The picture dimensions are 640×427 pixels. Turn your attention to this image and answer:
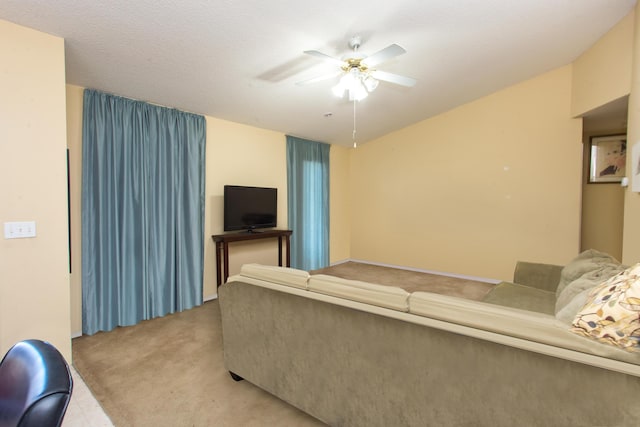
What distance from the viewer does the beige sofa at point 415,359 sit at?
988mm

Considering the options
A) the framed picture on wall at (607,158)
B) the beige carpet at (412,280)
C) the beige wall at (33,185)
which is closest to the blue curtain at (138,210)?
the beige wall at (33,185)

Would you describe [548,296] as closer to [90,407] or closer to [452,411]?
[452,411]

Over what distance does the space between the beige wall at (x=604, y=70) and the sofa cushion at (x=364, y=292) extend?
3.58m

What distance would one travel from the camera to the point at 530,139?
423 centimetres

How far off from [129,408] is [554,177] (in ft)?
17.5

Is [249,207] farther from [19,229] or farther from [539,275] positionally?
[539,275]

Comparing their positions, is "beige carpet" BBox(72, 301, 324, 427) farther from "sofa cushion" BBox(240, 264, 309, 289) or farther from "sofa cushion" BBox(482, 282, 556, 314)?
"sofa cushion" BBox(482, 282, 556, 314)

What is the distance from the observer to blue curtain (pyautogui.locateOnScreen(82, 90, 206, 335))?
2.79 meters

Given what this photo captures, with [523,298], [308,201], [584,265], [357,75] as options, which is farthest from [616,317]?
[308,201]

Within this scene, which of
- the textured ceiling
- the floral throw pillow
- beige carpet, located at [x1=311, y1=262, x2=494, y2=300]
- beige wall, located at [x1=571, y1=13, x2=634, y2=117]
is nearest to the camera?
the floral throw pillow

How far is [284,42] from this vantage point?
2.48 m

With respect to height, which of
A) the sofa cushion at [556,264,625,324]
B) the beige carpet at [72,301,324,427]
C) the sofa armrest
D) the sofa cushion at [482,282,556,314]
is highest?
the sofa cushion at [556,264,625,324]

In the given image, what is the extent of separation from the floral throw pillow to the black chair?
1.53m

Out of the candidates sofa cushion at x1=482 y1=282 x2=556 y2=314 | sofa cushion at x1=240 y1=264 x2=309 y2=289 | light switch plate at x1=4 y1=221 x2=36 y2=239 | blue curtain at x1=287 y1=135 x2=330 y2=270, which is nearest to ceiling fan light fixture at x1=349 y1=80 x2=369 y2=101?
sofa cushion at x1=240 y1=264 x2=309 y2=289
